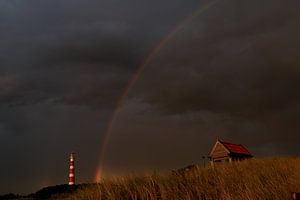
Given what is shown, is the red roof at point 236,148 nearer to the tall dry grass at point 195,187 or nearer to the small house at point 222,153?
the small house at point 222,153

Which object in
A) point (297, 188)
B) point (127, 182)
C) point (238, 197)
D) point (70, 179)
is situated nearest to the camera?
point (238, 197)

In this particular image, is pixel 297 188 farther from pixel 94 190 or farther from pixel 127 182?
pixel 94 190

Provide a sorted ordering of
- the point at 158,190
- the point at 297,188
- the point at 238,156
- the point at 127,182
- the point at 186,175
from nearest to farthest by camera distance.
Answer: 1. the point at 297,188
2. the point at 158,190
3. the point at 127,182
4. the point at 186,175
5. the point at 238,156

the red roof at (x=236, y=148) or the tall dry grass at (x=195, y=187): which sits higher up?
the red roof at (x=236, y=148)

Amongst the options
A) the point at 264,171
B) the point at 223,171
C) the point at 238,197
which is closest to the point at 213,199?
the point at 238,197

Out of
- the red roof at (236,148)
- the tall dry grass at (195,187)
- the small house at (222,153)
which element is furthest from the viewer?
the red roof at (236,148)

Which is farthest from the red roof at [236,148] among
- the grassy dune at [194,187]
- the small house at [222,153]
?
the grassy dune at [194,187]

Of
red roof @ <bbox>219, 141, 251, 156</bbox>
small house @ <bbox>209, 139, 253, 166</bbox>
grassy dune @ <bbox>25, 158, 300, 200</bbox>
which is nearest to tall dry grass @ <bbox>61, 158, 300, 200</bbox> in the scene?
grassy dune @ <bbox>25, 158, 300, 200</bbox>

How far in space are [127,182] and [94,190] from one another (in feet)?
4.24

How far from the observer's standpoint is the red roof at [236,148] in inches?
1374

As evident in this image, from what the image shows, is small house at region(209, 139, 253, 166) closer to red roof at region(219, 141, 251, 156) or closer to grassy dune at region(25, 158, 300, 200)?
red roof at region(219, 141, 251, 156)

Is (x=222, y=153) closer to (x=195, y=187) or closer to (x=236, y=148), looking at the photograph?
(x=236, y=148)

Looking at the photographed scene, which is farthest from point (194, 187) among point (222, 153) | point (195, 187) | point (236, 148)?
point (236, 148)

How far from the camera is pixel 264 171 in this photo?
53.2 ft
